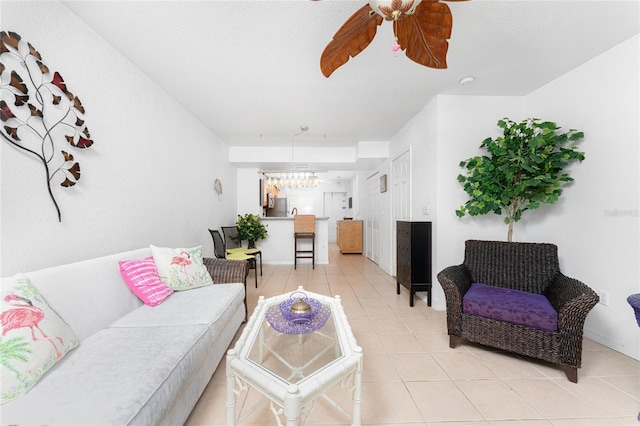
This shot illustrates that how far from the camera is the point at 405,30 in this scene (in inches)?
43.9

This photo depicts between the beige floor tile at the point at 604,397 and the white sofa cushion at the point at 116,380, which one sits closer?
the white sofa cushion at the point at 116,380

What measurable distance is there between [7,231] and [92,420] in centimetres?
117

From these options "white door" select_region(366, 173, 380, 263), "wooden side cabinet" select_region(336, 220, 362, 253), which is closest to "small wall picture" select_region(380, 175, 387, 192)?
"white door" select_region(366, 173, 380, 263)

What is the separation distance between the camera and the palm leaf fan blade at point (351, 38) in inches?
42.2

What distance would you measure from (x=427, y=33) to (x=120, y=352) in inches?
82.4

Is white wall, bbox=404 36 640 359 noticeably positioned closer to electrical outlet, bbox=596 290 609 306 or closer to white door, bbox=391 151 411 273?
electrical outlet, bbox=596 290 609 306

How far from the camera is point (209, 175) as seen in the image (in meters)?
3.79

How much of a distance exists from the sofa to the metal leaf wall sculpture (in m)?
0.53

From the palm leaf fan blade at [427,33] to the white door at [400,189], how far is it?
2497 millimetres

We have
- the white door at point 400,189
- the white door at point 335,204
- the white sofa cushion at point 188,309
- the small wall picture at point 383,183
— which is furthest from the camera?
the white door at point 335,204

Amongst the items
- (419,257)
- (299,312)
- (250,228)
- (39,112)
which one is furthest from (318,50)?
(250,228)

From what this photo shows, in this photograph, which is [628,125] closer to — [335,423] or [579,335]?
[579,335]

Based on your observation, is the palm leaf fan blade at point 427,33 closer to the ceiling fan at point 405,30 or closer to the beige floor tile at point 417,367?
the ceiling fan at point 405,30

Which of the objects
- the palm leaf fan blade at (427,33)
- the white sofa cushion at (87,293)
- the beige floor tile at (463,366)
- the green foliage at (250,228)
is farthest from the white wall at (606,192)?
the green foliage at (250,228)
